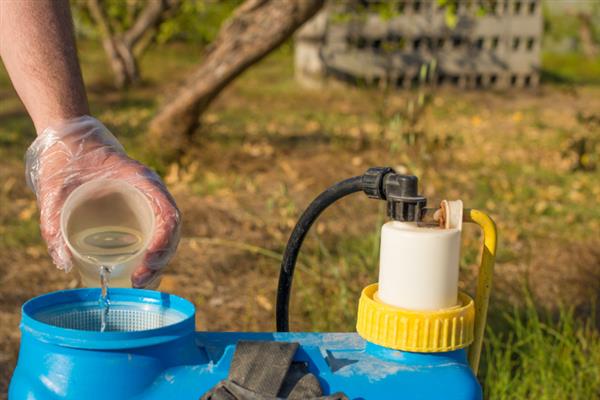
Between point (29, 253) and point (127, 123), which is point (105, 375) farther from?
point (127, 123)

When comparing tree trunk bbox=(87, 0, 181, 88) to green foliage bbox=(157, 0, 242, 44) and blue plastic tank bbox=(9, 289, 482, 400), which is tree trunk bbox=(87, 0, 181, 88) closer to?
green foliage bbox=(157, 0, 242, 44)

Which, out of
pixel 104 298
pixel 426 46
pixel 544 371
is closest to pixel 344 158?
pixel 544 371

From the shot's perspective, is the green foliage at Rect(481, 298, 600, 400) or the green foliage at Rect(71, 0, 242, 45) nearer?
the green foliage at Rect(481, 298, 600, 400)

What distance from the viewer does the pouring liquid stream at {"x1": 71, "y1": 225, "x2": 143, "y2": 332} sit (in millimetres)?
1510

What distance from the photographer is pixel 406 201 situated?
1.43 m

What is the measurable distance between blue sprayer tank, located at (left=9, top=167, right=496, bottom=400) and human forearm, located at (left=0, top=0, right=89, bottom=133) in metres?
0.48

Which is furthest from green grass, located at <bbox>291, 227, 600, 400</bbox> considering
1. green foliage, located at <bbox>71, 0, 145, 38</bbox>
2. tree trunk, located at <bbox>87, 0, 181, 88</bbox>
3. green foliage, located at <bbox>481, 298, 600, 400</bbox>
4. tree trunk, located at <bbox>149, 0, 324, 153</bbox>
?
green foliage, located at <bbox>71, 0, 145, 38</bbox>

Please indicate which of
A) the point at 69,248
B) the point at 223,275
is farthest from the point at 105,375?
the point at 223,275

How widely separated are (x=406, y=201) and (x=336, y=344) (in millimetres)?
278

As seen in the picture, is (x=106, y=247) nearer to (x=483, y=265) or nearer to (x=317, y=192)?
(x=483, y=265)

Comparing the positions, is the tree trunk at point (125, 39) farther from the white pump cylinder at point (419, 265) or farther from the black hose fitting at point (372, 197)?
the white pump cylinder at point (419, 265)

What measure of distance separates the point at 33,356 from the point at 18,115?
6941 millimetres

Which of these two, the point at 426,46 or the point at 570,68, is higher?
the point at 426,46

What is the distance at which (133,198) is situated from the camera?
5.00 ft
